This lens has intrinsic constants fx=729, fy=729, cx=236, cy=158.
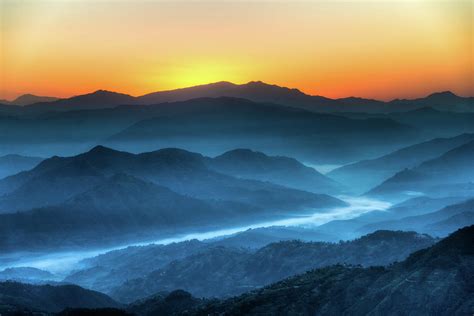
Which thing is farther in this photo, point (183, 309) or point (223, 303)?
point (183, 309)

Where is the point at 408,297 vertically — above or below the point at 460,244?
below

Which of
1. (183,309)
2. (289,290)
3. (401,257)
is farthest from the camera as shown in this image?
(401,257)

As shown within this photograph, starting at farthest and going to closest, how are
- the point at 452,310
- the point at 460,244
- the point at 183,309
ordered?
the point at 183,309, the point at 460,244, the point at 452,310

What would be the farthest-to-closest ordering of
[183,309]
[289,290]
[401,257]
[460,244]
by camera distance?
[401,257]
[183,309]
[289,290]
[460,244]

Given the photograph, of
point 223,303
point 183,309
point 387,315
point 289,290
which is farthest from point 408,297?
point 183,309

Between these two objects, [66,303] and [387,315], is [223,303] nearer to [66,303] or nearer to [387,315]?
[387,315]

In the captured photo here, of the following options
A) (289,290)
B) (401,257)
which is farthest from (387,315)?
(401,257)

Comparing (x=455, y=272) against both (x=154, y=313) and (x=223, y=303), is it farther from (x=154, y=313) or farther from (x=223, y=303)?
(x=154, y=313)

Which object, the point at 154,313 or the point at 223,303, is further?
the point at 154,313

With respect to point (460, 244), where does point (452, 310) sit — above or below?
below
